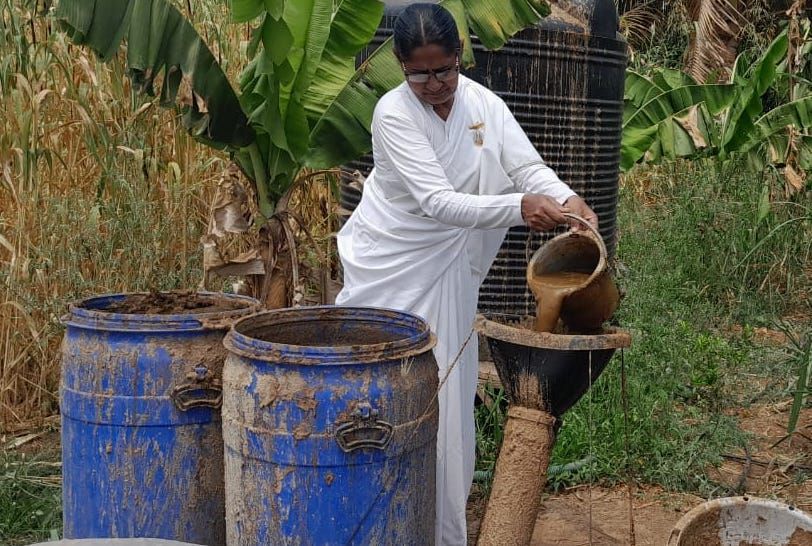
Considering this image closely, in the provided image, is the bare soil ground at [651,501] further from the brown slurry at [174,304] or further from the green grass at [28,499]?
the green grass at [28,499]

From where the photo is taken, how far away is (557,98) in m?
5.39

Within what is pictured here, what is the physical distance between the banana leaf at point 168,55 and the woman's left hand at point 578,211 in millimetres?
1709

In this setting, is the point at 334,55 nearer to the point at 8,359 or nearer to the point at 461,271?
the point at 461,271

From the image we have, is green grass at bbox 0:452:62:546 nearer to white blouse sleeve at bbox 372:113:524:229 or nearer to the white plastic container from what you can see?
white blouse sleeve at bbox 372:113:524:229

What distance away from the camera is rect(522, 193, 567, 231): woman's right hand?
2.94m

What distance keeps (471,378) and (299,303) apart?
1187 mm

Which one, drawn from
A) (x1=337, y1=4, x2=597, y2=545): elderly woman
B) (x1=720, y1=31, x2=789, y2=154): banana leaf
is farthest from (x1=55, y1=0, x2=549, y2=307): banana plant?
(x1=720, y1=31, x2=789, y2=154): banana leaf

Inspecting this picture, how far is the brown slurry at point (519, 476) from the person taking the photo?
305 centimetres

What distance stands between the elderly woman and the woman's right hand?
16 cm

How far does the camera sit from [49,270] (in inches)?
197

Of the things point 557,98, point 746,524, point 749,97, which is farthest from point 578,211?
point 749,97

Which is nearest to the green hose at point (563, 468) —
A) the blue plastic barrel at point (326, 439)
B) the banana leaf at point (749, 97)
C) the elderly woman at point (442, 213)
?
the elderly woman at point (442, 213)

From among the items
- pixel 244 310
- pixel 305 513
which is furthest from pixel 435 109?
pixel 305 513

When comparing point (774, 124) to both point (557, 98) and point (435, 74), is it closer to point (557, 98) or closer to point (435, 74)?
point (557, 98)
